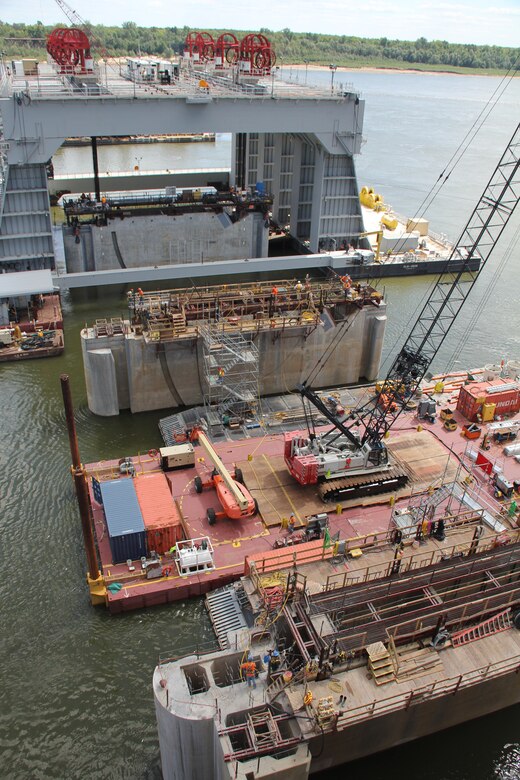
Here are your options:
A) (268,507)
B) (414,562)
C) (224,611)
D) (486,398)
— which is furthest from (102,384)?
(486,398)

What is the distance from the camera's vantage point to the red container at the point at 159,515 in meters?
30.6

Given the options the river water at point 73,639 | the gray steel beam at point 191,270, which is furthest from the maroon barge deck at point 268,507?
the gray steel beam at point 191,270

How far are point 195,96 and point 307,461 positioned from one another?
37.9 m

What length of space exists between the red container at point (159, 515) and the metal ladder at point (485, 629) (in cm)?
1350

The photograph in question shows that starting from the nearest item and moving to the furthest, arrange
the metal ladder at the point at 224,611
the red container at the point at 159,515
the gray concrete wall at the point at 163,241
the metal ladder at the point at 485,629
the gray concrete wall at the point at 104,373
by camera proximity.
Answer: the metal ladder at the point at 485,629 < the metal ladder at the point at 224,611 < the red container at the point at 159,515 < the gray concrete wall at the point at 104,373 < the gray concrete wall at the point at 163,241

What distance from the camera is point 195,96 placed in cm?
5678

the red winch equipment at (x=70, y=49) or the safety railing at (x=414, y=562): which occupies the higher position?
the red winch equipment at (x=70, y=49)

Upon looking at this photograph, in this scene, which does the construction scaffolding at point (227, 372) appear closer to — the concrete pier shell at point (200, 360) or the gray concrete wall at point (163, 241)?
the concrete pier shell at point (200, 360)

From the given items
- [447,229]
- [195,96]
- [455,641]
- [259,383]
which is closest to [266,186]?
[195,96]

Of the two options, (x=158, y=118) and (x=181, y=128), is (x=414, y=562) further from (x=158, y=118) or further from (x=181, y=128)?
(x=158, y=118)

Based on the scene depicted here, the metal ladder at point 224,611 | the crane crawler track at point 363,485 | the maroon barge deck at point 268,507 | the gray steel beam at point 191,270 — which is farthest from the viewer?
the gray steel beam at point 191,270

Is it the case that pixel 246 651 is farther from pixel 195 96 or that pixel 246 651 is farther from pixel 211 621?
pixel 195 96

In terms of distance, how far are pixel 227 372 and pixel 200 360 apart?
3476 mm

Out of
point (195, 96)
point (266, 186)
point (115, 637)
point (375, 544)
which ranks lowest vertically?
point (115, 637)
